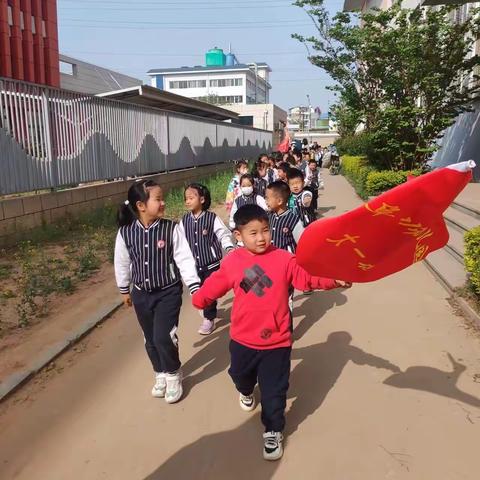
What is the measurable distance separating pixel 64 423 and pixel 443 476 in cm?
230

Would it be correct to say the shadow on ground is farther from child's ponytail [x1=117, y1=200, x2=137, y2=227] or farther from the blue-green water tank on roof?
the blue-green water tank on roof

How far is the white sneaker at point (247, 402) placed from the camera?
3.19 m

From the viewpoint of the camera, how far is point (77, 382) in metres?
3.70

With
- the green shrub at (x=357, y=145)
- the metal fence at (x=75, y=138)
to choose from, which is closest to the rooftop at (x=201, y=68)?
the green shrub at (x=357, y=145)

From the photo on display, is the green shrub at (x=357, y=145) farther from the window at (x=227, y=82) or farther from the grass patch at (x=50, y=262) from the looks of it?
the window at (x=227, y=82)

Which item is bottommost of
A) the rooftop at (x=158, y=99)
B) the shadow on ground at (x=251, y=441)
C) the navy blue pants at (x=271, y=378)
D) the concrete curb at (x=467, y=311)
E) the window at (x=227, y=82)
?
the shadow on ground at (x=251, y=441)

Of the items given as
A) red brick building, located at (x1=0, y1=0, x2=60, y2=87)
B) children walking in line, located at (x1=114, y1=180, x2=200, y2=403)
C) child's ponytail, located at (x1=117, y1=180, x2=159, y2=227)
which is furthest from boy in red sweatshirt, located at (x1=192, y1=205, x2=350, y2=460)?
red brick building, located at (x1=0, y1=0, x2=60, y2=87)

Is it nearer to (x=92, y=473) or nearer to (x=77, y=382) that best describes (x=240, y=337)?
(x=92, y=473)

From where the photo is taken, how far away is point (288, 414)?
3.19 m

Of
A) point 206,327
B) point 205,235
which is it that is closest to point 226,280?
point 205,235

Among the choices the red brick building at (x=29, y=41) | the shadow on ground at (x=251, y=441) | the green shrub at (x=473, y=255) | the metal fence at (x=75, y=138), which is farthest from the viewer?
the red brick building at (x=29, y=41)

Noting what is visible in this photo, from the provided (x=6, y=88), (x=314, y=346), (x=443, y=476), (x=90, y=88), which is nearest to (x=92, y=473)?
(x=443, y=476)

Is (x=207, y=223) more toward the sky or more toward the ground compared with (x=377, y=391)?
more toward the sky

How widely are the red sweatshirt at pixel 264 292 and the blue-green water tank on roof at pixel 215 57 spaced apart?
93958mm
